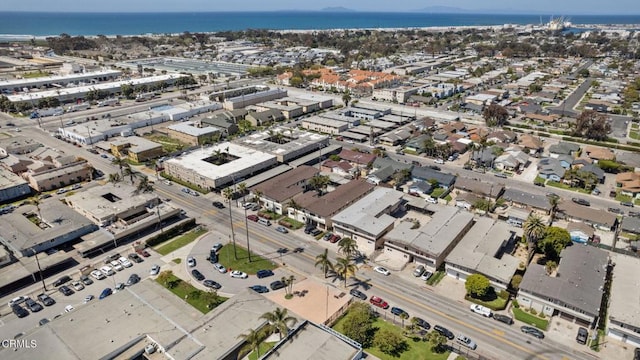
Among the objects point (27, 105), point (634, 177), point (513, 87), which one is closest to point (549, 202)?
point (634, 177)

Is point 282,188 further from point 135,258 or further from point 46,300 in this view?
point 46,300

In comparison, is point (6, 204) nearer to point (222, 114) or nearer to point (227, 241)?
point (227, 241)

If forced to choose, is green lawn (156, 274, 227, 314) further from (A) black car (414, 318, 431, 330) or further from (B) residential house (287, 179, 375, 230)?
(A) black car (414, 318, 431, 330)

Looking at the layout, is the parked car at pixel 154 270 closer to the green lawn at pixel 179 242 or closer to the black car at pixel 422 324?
the green lawn at pixel 179 242

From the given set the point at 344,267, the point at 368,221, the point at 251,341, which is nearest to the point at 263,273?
the point at 344,267

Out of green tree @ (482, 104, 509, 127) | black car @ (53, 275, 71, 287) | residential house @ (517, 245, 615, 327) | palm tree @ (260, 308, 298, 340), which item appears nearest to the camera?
palm tree @ (260, 308, 298, 340)
